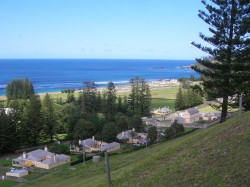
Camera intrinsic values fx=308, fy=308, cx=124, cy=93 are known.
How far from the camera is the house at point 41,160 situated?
31.7 meters

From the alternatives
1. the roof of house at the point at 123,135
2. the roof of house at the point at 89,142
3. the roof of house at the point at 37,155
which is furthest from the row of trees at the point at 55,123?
the roof of house at the point at 37,155

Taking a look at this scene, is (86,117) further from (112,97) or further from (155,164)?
(155,164)

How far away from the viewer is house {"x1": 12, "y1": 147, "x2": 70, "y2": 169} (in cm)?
3172

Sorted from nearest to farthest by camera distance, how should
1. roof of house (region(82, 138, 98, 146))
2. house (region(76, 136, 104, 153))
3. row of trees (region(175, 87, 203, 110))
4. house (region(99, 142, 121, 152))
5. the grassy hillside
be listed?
the grassy hillside → house (region(99, 142, 121, 152)) → house (region(76, 136, 104, 153)) → roof of house (region(82, 138, 98, 146)) → row of trees (region(175, 87, 203, 110))

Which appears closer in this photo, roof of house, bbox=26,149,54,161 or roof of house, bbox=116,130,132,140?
roof of house, bbox=26,149,54,161

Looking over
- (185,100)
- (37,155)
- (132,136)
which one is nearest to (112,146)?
(132,136)

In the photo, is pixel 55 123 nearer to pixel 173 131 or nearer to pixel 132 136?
pixel 132 136

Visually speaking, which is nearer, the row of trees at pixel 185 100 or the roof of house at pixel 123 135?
the roof of house at pixel 123 135

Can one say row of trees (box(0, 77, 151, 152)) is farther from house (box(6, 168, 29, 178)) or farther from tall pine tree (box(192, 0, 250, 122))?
tall pine tree (box(192, 0, 250, 122))

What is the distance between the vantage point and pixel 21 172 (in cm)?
2786

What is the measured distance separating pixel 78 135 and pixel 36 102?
8510mm

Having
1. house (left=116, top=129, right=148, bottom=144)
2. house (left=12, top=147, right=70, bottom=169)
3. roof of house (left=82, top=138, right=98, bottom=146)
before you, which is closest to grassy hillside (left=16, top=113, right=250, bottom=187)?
house (left=12, top=147, right=70, bottom=169)

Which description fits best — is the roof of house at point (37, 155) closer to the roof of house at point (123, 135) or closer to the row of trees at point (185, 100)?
the roof of house at point (123, 135)

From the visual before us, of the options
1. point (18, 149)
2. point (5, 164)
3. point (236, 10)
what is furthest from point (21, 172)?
point (236, 10)
